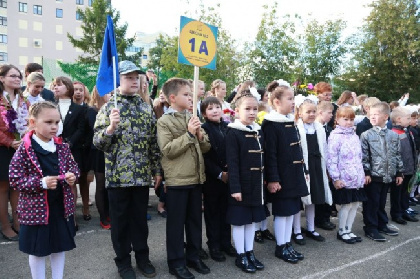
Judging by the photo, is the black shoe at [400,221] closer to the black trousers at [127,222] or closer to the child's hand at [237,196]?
the child's hand at [237,196]

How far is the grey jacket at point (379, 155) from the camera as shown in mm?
5434

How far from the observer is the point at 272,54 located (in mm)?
17344

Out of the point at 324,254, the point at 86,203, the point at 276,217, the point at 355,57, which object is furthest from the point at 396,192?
the point at 355,57

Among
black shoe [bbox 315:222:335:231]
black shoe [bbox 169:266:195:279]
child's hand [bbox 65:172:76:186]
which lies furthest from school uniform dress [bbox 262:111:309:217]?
child's hand [bbox 65:172:76:186]

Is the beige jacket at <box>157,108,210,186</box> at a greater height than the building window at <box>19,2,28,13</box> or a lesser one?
lesser

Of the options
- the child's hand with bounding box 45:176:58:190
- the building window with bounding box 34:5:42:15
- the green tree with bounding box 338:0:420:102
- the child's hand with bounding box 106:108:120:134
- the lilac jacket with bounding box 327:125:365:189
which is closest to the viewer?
the child's hand with bounding box 45:176:58:190

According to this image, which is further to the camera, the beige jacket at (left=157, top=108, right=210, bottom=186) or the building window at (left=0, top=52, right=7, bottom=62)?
the building window at (left=0, top=52, right=7, bottom=62)

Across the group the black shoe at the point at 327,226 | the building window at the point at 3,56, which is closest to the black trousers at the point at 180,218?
the black shoe at the point at 327,226

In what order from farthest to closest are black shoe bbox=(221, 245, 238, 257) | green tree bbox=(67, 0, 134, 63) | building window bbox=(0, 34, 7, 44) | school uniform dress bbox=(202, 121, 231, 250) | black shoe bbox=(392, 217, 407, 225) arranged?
building window bbox=(0, 34, 7, 44) → green tree bbox=(67, 0, 134, 63) → black shoe bbox=(392, 217, 407, 225) → black shoe bbox=(221, 245, 238, 257) → school uniform dress bbox=(202, 121, 231, 250)

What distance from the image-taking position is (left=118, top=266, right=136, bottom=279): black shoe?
3736mm

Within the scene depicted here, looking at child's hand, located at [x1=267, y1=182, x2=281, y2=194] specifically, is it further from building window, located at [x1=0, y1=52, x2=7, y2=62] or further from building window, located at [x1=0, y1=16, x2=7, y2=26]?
building window, located at [x1=0, y1=16, x2=7, y2=26]

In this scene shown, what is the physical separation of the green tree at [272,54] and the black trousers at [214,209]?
12870mm

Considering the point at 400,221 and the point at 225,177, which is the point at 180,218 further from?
the point at 400,221

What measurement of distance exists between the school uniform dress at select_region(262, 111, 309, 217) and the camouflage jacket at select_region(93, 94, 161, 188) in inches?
61.5
